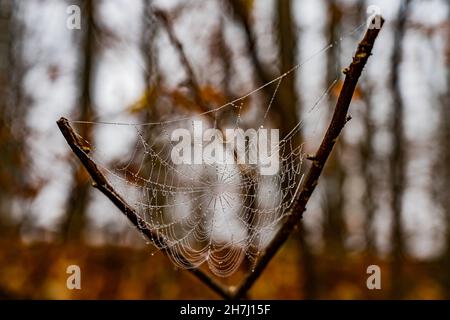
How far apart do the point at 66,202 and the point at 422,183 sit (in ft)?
28.8

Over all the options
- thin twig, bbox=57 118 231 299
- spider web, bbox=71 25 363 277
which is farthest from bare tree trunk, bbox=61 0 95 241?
thin twig, bbox=57 118 231 299

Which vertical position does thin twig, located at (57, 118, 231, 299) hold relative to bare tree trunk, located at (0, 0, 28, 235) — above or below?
below

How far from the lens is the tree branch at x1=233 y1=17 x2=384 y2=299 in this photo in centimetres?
156

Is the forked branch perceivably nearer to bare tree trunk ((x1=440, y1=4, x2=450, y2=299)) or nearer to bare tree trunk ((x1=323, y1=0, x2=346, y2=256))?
bare tree trunk ((x1=323, y1=0, x2=346, y2=256))

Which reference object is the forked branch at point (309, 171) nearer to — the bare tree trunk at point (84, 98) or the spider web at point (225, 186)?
the spider web at point (225, 186)

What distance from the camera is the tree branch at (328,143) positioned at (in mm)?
1562

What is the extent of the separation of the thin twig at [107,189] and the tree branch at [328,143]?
33 cm

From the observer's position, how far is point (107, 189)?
1.83m

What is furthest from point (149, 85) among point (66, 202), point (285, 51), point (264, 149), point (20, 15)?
point (20, 15)

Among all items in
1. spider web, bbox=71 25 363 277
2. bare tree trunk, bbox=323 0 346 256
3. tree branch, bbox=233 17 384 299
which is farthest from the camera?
bare tree trunk, bbox=323 0 346 256

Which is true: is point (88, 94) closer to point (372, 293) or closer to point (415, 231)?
point (372, 293)

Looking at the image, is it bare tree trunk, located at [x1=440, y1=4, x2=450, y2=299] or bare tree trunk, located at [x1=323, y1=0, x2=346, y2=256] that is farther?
bare tree trunk, located at [x1=440, y1=4, x2=450, y2=299]

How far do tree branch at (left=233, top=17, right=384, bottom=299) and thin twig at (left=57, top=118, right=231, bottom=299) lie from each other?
1.08 feet
